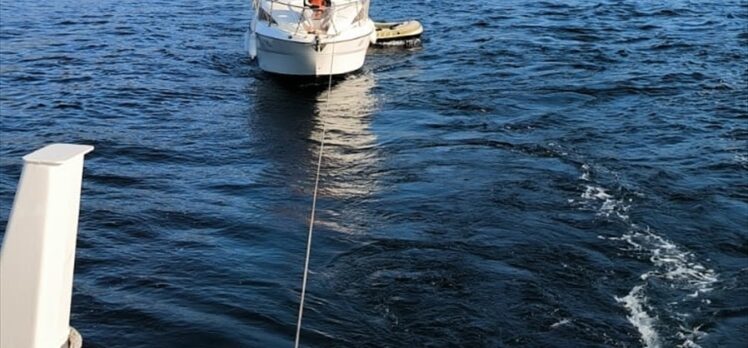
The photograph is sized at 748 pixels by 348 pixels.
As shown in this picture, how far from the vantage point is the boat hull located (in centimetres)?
1891

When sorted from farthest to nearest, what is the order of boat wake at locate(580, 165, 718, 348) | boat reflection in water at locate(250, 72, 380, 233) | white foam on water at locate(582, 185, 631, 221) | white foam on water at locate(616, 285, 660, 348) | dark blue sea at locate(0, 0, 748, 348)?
boat reflection in water at locate(250, 72, 380, 233)
white foam on water at locate(582, 185, 631, 221)
dark blue sea at locate(0, 0, 748, 348)
boat wake at locate(580, 165, 718, 348)
white foam on water at locate(616, 285, 660, 348)

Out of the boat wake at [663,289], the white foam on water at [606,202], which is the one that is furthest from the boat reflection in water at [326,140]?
the boat wake at [663,289]

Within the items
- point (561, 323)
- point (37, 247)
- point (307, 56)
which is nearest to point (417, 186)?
point (561, 323)

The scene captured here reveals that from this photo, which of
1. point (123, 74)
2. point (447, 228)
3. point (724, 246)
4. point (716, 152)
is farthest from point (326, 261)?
point (123, 74)

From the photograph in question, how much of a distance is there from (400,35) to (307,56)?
4.84 meters

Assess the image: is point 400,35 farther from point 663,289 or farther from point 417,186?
point 663,289

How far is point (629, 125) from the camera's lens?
1591 cm

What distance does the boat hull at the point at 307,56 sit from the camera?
744 inches

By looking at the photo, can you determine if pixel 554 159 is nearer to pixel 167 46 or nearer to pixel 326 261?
pixel 326 261

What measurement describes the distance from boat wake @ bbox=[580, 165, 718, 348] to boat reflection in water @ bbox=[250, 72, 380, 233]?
11.2 ft

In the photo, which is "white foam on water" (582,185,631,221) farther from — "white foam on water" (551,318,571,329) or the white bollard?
the white bollard

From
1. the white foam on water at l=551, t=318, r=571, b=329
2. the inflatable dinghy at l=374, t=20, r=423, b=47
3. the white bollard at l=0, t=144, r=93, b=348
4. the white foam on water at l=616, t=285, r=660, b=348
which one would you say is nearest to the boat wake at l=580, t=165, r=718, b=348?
the white foam on water at l=616, t=285, r=660, b=348

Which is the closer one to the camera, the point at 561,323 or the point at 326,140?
the point at 561,323

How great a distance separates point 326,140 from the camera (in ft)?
51.4
